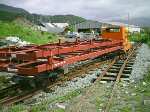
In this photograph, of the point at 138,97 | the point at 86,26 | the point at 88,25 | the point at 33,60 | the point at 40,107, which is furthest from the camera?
the point at 86,26

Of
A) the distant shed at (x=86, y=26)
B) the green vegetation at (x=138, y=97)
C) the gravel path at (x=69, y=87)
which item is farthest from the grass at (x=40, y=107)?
the distant shed at (x=86, y=26)

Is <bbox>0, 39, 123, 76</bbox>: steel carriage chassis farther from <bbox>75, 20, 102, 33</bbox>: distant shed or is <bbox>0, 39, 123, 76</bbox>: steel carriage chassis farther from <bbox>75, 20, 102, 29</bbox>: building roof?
<bbox>75, 20, 102, 29</bbox>: building roof

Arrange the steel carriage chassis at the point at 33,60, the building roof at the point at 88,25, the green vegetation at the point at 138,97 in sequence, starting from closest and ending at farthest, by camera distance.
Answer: the green vegetation at the point at 138,97, the steel carriage chassis at the point at 33,60, the building roof at the point at 88,25

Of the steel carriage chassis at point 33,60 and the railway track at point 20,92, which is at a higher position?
the steel carriage chassis at point 33,60

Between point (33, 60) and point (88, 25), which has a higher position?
point (88, 25)

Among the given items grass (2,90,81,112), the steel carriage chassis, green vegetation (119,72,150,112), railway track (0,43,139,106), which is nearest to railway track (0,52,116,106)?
railway track (0,43,139,106)

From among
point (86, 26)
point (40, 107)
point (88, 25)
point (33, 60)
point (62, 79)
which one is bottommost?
point (40, 107)

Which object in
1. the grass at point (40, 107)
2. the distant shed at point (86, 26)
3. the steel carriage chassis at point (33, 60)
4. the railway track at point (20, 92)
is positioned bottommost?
the grass at point (40, 107)

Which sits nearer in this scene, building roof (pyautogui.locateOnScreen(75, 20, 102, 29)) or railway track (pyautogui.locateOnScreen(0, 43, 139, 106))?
railway track (pyautogui.locateOnScreen(0, 43, 139, 106))

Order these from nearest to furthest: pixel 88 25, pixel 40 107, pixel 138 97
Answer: pixel 40 107, pixel 138 97, pixel 88 25

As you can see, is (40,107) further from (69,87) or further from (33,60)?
(69,87)

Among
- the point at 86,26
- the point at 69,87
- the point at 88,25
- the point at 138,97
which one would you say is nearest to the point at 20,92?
the point at 69,87

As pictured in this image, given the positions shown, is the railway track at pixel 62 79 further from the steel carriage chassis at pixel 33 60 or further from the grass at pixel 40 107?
the steel carriage chassis at pixel 33 60

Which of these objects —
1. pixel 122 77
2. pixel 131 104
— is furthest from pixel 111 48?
pixel 131 104
